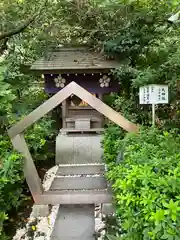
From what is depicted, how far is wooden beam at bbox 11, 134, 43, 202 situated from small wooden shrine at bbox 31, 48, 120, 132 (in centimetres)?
366

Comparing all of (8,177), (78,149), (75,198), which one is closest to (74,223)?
(75,198)

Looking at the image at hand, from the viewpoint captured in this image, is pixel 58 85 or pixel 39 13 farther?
pixel 58 85

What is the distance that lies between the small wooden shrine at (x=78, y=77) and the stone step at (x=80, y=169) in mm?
1283

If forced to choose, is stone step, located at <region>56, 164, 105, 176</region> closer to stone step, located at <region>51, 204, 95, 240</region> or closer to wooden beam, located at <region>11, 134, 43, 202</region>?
stone step, located at <region>51, 204, 95, 240</region>

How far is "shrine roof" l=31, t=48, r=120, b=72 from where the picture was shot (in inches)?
303

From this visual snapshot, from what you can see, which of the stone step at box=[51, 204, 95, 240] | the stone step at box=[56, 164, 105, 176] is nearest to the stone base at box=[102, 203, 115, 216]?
the stone step at box=[51, 204, 95, 240]

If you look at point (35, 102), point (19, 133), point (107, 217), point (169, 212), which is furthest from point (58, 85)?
point (169, 212)

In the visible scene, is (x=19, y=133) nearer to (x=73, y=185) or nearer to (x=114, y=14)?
(x=73, y=185)

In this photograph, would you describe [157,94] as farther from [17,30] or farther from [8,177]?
[17,30]

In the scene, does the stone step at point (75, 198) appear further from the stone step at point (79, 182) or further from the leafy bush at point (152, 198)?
the leafy bush at point (152, 198)

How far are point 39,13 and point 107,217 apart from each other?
5508 millimetres

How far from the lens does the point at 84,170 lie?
7.21 metres

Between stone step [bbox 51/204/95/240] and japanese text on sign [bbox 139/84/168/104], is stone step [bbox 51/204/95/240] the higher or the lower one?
the lower one

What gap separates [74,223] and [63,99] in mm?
2119
